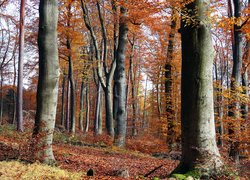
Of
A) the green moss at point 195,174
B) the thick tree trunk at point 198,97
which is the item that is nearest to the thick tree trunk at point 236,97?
the thick tree trunk at point 198,97

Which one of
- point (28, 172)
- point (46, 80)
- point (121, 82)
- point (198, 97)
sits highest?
point (121, 82)

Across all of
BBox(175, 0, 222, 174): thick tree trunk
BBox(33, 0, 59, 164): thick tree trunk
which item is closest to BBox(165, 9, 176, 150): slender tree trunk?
BBox(175, 0, 222, 174): thick tree trunk

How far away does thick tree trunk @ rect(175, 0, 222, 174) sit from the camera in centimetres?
522

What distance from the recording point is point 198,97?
5363 millimetres

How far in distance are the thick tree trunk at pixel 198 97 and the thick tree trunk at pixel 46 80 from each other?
3.12m

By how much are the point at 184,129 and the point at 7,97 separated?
38.2m

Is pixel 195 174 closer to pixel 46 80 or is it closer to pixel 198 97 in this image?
pixel 198 97

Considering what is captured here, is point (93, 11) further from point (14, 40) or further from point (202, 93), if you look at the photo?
point (202, 93)

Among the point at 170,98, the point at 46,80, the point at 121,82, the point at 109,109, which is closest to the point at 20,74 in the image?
the point at 109,109

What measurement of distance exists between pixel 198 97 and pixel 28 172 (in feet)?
12.1

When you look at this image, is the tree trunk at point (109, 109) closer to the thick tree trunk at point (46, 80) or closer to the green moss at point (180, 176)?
the thick tree trunk at point (46, 80)

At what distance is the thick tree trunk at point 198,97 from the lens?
17.1ft

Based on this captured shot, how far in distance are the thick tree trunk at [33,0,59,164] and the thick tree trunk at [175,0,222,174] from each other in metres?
3.12

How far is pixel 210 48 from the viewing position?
557cm
